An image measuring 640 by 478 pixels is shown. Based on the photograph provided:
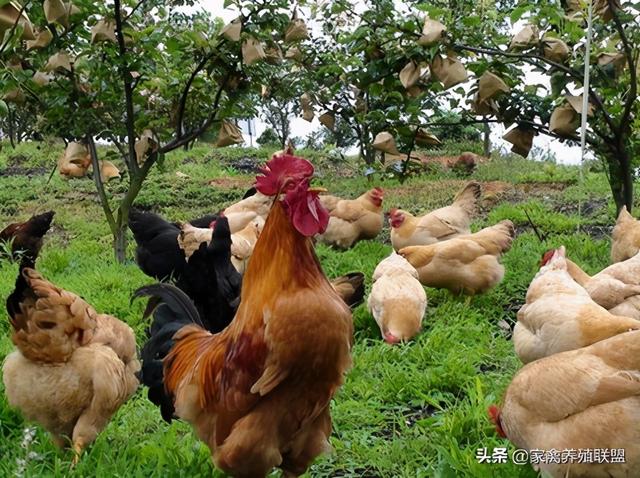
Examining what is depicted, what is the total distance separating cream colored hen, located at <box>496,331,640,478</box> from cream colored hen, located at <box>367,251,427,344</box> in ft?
6.58

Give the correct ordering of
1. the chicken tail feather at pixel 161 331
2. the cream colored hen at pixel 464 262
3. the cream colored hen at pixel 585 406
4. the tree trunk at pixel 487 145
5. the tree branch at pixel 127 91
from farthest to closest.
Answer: the tree trunk at pixel 487 145
the tree branch at pixel 127 91
the cream colored hen at pixel 464 262
the chicken tail feather at pixel 161 331
the cream colored hen at pixel 585 406

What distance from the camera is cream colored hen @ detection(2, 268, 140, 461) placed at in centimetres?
314

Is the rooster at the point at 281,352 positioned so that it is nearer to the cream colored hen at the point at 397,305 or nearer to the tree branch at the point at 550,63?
the cream colored hen at the point at 397,305

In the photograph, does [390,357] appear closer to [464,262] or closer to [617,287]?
[464,262]

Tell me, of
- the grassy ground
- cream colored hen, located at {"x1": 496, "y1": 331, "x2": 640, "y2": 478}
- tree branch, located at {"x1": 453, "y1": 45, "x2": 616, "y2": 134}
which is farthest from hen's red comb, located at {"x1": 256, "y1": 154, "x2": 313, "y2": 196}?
tree branch, located at {"x1": 453, "y1": 45, "x2": 616, "y2": 134}

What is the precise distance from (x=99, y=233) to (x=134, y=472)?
6.32 meters

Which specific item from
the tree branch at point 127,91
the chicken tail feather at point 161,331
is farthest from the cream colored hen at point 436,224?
the chicken tail feather at point 161,331

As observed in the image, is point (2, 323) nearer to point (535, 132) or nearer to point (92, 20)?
point (92, 20)

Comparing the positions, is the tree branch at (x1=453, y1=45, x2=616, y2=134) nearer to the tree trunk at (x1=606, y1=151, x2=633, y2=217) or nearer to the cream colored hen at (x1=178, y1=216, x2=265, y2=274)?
the tree trunk at (x1=606, y1=151, x2=633, y2=217)

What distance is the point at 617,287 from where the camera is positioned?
3918mm

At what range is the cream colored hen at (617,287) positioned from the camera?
3865 millimetres

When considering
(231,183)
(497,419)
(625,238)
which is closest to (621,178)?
(625,238)

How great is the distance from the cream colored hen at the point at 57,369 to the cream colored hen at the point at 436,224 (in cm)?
374

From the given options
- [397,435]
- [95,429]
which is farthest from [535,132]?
[95,429]
